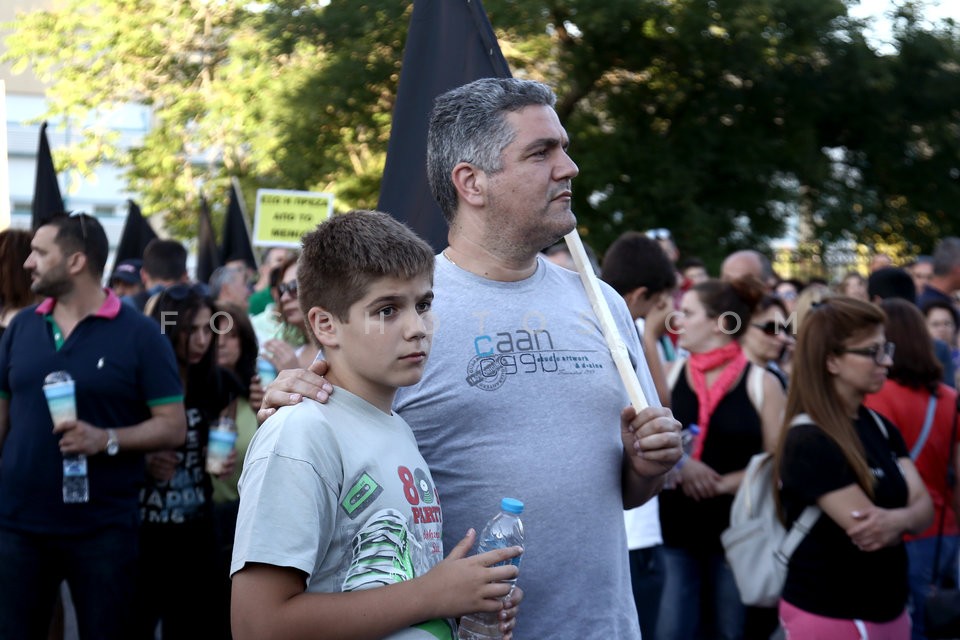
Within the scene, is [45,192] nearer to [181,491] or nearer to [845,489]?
[181,491]

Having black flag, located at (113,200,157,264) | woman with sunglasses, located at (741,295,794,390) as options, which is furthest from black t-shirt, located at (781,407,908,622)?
black flag, located at (113,200,157,264)

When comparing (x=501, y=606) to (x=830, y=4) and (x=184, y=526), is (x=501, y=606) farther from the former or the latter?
(x=830, y=4)

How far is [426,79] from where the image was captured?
3504mm

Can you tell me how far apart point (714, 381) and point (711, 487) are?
555 millimetres

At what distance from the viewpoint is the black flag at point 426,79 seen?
3.38 meters

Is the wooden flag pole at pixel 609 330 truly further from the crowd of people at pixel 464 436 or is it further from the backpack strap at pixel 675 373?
the backpack strap at pixel 675 373

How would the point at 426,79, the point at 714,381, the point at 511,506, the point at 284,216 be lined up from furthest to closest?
the point at 284,216 < the point at 714,381 < the point at 426,79 < the point at 511,506

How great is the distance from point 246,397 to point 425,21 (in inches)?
119

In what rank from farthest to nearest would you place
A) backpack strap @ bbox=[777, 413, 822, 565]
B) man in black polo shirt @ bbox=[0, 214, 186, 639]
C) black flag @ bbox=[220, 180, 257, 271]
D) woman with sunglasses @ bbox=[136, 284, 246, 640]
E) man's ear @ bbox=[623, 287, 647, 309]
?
black flag @ bbox=[220, 180, 257, 271] → man's ear @ bbox=[623, 287, 647, 309] → woman with sunglasses @ bbox=[136, 284, 246, 640] → man in black polo shirt @ bbox=[0, 214, 186, 639] → backpack strap @ bbox=[777, 413, 822, 565]

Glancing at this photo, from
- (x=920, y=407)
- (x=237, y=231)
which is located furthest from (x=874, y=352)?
(x=237, y=231)

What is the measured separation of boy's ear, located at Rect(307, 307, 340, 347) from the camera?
2506 millimetres

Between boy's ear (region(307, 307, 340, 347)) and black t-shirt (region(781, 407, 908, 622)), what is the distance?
230 cm


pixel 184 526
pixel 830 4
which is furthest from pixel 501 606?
pixel 830 4

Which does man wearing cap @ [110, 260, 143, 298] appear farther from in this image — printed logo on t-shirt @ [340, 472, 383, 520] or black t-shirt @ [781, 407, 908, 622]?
printed logo on t-shirt @ [340, 472, 383, 520]
